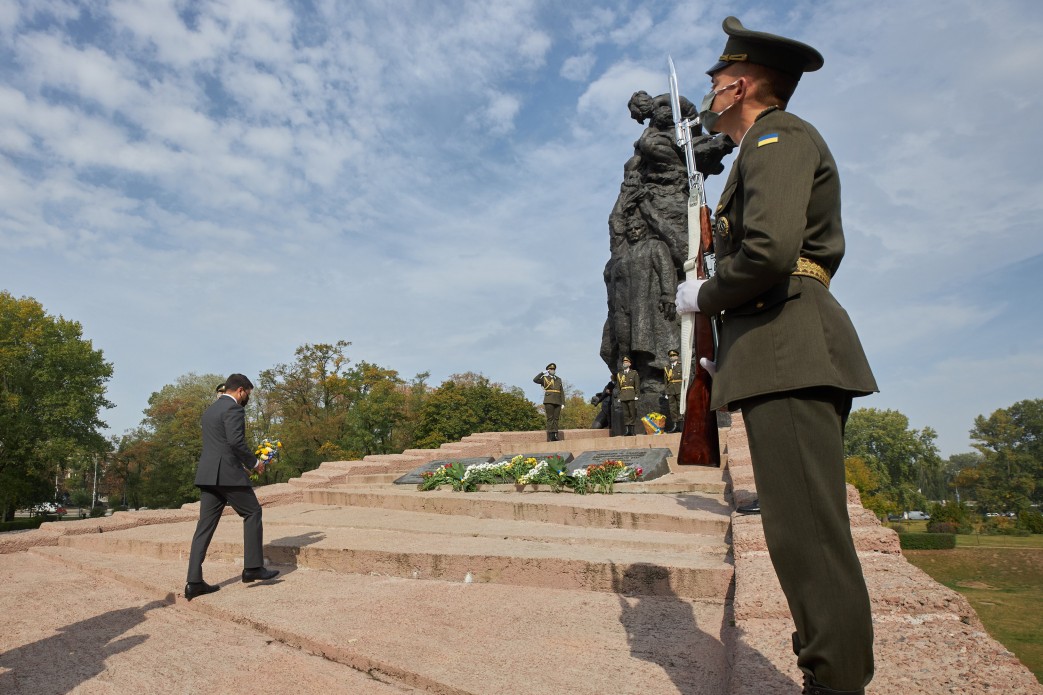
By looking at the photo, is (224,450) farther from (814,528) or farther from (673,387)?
(673,387)

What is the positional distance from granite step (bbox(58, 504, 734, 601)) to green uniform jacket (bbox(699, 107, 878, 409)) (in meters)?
2.42

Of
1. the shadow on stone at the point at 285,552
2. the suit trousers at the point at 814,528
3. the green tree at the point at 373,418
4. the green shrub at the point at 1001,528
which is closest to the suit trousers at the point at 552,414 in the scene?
the shadow on stone at the point at 285,552

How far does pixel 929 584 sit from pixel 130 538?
8018mm

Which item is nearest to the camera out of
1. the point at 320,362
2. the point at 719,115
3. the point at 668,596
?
the point at 719,115

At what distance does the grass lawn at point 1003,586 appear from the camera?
27.5ft

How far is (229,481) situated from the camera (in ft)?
16.6

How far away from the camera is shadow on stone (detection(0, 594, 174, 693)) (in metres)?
3.04

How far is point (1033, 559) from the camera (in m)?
14.4

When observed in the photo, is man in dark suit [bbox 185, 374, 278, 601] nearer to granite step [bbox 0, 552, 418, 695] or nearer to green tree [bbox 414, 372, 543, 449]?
granite step [bbox 0, 552, 418, 695]

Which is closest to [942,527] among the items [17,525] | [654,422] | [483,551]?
[654,422]

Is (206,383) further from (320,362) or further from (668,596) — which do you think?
(668,596)

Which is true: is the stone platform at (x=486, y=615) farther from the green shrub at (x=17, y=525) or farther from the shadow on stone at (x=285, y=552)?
the green shrub at (x=17, y=525)

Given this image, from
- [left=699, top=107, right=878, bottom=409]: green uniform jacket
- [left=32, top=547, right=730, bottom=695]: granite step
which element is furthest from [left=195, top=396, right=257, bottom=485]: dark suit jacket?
[left=699, top=107, right=878, bottom=409]: green uniform jacket

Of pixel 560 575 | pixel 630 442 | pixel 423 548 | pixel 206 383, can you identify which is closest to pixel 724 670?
pixel 560 575
